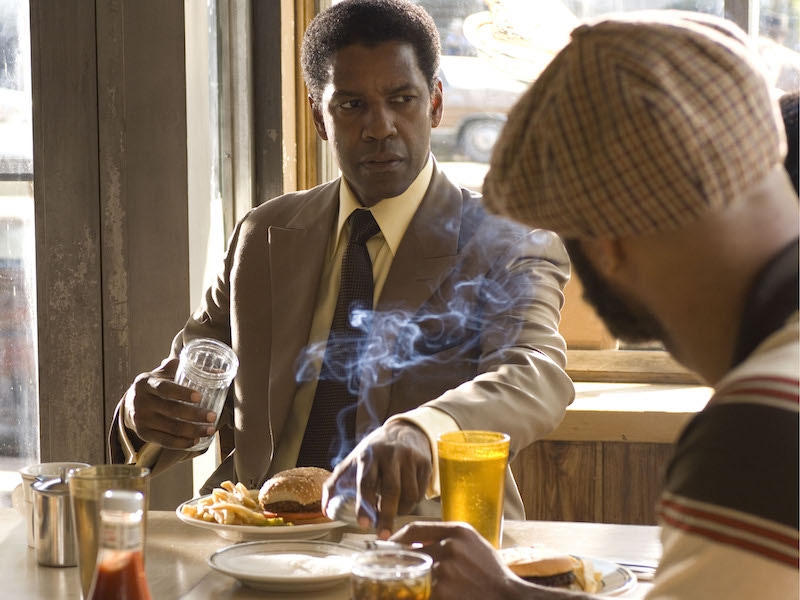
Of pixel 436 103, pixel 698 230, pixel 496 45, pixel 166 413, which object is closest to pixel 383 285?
pixel 436 103

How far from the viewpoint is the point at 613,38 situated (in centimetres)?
99

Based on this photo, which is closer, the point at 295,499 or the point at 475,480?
the point at 475,480

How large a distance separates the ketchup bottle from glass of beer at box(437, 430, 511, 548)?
0.53m

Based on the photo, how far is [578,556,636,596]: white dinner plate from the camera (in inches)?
55.1

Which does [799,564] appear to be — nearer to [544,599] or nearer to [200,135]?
[544,599]

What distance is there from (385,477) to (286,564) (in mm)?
188

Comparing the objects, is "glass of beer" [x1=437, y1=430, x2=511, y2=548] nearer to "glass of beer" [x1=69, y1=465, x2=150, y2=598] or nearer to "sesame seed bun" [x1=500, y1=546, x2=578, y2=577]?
"sesame seed bun" [x1=500, y1=546, x2=578, y2=577]

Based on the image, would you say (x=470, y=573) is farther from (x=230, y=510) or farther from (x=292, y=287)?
(x=292, y=287)

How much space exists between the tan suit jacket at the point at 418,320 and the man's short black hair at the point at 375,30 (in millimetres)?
281

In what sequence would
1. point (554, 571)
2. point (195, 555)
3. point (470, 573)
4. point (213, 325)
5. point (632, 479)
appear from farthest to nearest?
point (632, 479), point (213, 325), point (195, 555), point (554, 571), point (470, 573)

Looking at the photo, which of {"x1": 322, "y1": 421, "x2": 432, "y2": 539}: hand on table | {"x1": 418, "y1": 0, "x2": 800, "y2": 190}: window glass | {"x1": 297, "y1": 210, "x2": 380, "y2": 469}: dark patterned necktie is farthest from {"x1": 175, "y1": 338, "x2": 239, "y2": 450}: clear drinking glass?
{"x1": 418, "y1": 0, "x2": 800, "y2": 190}: window glass

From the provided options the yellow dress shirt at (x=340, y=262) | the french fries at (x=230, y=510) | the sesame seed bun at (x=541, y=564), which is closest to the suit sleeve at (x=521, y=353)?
the yellow dress shirt at (x=340, y=262)

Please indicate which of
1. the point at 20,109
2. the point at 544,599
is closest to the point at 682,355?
the point at 544,599

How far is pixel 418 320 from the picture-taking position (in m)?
2.26
